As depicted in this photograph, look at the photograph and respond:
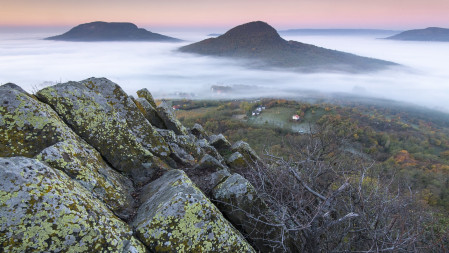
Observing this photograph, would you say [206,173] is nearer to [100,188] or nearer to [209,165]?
[209,165]

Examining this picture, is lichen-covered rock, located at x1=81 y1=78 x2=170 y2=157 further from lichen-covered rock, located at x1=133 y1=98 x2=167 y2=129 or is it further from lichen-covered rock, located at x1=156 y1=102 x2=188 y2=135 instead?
lichen-covered rock, located at x1=156 y1=102 x2=188 y2=135

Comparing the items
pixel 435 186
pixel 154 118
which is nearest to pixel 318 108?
pixel 435 186

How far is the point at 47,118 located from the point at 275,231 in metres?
7.49

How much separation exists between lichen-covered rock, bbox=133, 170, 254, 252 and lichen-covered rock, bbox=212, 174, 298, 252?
1.06m

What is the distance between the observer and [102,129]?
29.5 ft

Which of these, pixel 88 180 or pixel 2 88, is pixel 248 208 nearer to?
pixel 88 180

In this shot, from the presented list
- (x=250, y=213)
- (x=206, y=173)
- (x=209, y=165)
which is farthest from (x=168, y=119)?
(x=250, y=213)

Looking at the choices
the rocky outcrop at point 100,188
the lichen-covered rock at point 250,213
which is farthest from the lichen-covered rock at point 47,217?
the lichen-covered rock at point 250,213

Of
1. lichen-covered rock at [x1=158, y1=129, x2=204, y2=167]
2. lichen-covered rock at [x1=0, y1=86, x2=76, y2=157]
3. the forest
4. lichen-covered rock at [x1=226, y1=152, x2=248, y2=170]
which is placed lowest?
the forest

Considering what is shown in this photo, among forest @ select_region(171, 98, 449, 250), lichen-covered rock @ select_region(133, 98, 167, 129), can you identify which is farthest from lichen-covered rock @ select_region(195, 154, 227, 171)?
lichen-covered rock @ select_region(133, 98, 167, 129)

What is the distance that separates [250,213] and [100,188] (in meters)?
4.24

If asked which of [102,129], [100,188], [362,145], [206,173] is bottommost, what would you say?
[362,145]

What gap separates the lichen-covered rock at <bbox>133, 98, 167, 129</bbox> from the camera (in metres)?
15.1

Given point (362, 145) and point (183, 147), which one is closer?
point (183, 147)
